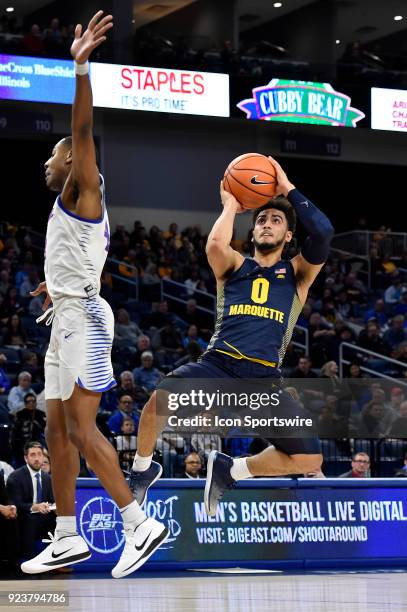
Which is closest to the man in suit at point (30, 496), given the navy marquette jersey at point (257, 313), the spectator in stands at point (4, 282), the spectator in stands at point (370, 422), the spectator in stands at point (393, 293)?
the spectator in stands at point (370, 422)

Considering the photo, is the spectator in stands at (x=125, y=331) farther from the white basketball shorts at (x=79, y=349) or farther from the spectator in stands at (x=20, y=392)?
the white basketball shorts at (x=79, y=349)

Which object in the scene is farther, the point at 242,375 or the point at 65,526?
the point at 242,375

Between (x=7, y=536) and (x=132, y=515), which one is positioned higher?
(x=132, y=515)

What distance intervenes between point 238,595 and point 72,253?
9.12ft

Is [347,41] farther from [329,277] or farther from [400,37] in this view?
[329,277]

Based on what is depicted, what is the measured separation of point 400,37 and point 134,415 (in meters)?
23.3

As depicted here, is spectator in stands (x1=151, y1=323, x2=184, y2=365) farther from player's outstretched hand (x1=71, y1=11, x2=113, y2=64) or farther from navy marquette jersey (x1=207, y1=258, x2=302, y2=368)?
player's outstretched hand (x1=71, y1=11, x2=113, y2=64)

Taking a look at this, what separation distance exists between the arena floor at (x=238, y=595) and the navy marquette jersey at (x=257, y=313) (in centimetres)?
159

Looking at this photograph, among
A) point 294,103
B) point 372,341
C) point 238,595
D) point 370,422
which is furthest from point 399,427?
point 294,103

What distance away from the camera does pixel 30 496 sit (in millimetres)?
13109

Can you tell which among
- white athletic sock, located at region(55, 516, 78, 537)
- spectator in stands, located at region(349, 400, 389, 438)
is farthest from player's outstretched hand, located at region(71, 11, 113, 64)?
spectator in stands, located at region(349, 400, 389, 438)

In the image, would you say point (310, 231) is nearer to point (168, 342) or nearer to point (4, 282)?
point (168, 342)

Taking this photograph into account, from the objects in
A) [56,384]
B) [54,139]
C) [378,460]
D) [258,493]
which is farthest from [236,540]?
[54,139]

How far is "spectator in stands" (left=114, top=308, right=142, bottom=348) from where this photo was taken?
2198 centimetres
